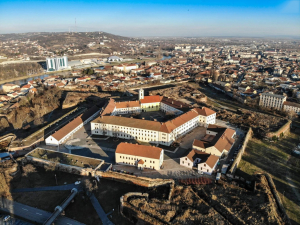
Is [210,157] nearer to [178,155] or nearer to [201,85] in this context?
[178,155]

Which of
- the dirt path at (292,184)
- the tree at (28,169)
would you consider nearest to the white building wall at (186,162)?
the dirt path at (292,184)

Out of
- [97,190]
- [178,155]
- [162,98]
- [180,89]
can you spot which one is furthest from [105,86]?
[97,190]

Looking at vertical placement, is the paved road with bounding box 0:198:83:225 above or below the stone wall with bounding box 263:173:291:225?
below

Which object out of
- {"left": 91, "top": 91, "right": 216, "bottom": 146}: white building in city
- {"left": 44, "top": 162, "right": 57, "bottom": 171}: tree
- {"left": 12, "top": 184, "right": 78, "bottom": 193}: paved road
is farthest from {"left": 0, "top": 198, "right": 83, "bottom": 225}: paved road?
{"left": 91, "top": 91, "right": 216, "bottom": 146}: white building in city

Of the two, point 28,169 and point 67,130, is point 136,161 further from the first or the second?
point 67,130

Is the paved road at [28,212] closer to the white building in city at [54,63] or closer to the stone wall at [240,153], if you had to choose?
the stone wall at [240,153]

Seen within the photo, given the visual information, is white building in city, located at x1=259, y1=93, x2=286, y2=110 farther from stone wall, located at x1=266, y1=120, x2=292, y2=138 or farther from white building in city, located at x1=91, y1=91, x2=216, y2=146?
white building in city, located at x1=91, y1=91, x2=216, y2=146

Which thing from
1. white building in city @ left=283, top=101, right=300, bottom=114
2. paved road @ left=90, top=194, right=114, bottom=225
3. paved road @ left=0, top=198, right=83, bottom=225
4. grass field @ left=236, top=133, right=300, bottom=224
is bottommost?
paved road @ left=0, top=198, right=83, bottom=225
